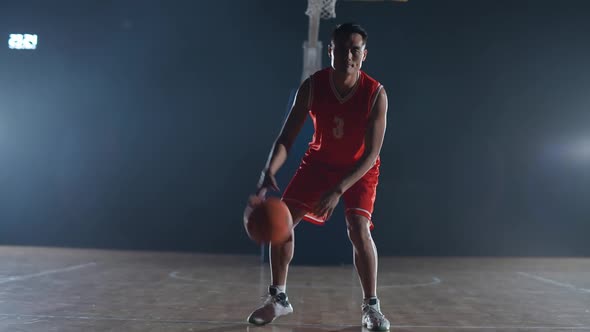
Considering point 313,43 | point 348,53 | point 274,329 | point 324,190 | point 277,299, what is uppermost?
point 313,43

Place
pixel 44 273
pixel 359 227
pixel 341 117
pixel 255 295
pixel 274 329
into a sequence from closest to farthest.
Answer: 1. pixel 274 329
2. pixel 359 227
3. pixel 341 117
4. pixel 255 295
5. pixel 44 273

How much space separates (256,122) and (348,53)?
18.6 ft

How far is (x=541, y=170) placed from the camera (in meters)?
8.42

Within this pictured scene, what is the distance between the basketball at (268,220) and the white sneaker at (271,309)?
369mm

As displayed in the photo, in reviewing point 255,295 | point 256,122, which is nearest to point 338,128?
point 255,295

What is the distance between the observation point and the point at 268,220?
2.53 m

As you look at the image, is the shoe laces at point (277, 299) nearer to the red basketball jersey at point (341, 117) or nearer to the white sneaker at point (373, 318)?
the white sneaker at point (373, 318)

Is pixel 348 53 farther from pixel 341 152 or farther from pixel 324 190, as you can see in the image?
pixel 324 190

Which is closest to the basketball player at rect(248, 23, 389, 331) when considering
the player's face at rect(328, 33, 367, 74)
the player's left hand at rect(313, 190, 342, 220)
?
the player's face at rect(328, 33, 367, 74)

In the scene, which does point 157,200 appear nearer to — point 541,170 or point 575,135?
point 541,170

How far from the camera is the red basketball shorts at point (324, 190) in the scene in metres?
2.83

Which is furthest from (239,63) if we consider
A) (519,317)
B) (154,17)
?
(519,317)

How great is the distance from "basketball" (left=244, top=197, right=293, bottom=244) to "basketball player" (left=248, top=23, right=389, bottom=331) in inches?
7.7

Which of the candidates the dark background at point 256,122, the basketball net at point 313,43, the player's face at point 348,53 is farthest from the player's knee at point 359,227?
the dark background at point 256,122
